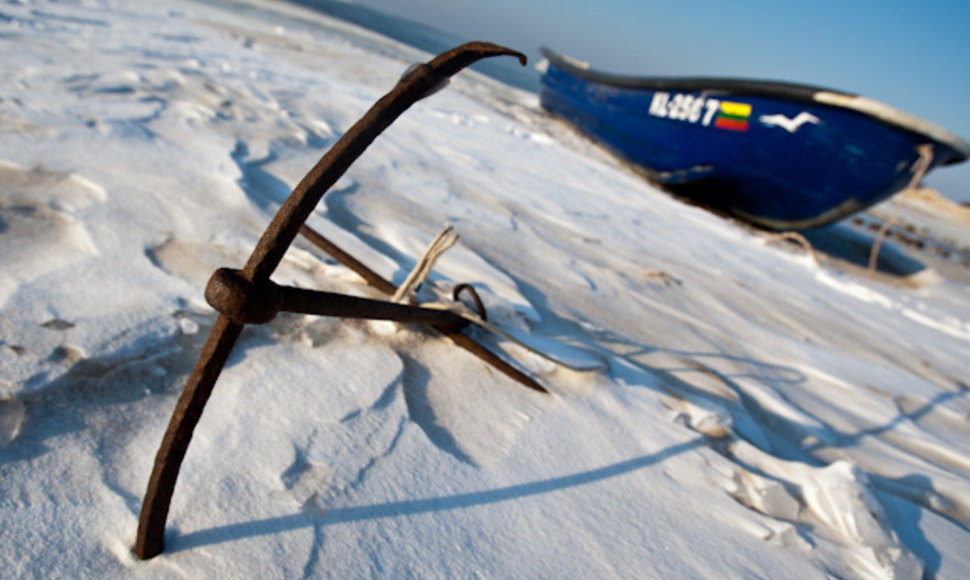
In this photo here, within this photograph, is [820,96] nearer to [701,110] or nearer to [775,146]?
[775,146]

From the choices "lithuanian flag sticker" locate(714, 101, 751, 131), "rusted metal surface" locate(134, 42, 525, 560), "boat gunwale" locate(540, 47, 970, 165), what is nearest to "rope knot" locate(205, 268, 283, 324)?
"rusted metal surface" locate(134, 42, 525, 560)

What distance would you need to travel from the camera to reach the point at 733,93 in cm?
494

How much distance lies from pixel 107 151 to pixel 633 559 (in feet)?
6.67

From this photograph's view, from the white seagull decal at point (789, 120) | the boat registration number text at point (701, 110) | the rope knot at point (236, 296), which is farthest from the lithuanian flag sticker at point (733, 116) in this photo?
the rope knot at point (236, 296)

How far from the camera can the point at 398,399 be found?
110 cm

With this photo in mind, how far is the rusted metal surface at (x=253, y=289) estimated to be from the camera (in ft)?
1.91

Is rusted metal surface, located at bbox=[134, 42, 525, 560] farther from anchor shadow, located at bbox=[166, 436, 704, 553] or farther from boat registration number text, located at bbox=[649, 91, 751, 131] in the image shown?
boat registration number text, located at bbox=[649, 91, 751, 131]

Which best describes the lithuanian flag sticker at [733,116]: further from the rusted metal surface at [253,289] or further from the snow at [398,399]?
the rusted metal surface at [253,289]

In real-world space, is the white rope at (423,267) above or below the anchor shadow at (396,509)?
above

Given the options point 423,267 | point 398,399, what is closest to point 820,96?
point 423,267

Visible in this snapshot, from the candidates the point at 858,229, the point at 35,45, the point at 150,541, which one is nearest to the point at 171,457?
the point at 150,541

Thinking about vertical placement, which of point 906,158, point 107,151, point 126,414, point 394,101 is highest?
point 906,158

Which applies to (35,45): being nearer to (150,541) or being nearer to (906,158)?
(150,541)

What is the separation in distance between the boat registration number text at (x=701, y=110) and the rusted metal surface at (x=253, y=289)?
16.3 feet
